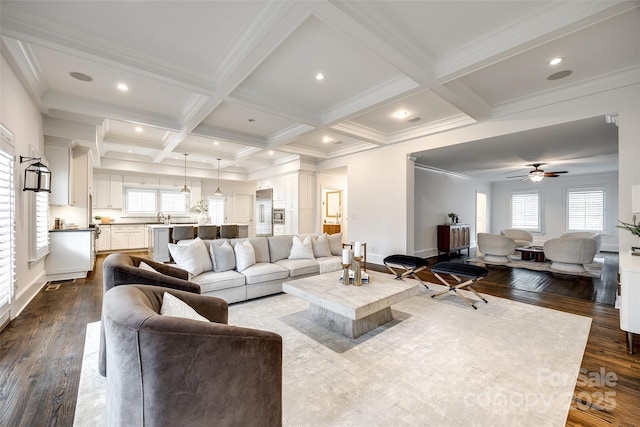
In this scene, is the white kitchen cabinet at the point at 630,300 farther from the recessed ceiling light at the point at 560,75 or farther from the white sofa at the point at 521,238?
the white sofa at the point at 521,238

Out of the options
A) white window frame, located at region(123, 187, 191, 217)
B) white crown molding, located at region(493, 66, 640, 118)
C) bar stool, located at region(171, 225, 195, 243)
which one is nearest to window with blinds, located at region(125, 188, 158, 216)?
white window frame, located at region(123, 187, 191, 217)

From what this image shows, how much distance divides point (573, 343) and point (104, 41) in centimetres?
530

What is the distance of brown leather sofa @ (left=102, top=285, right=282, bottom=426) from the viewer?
2.83ft

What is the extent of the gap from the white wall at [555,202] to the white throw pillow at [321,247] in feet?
29.7

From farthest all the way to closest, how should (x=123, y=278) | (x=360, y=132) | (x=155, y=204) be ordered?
1. (x=155, y=204)
2. (x=360, y=132)
3. (x=123, y=278)

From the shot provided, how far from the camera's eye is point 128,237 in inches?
312

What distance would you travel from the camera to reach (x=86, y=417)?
5.13 feet

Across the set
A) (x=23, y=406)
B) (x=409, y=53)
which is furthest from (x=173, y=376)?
(x=409, y=53)

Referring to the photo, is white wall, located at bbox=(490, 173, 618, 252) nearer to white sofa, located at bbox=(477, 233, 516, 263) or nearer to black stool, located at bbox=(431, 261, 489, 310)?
white sofa, located at bbox=(477, 233, 516, 263)

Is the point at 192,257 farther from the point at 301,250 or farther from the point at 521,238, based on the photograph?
the point at 521,238

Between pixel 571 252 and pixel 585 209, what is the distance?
5.53 m

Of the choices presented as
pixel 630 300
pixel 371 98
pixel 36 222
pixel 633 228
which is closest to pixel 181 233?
pixel 36 222

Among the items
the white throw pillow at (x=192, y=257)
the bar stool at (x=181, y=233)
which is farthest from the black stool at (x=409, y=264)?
the bar stool at (x=181, y=233)

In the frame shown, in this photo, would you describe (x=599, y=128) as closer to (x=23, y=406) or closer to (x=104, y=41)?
(x=104, y=41)
